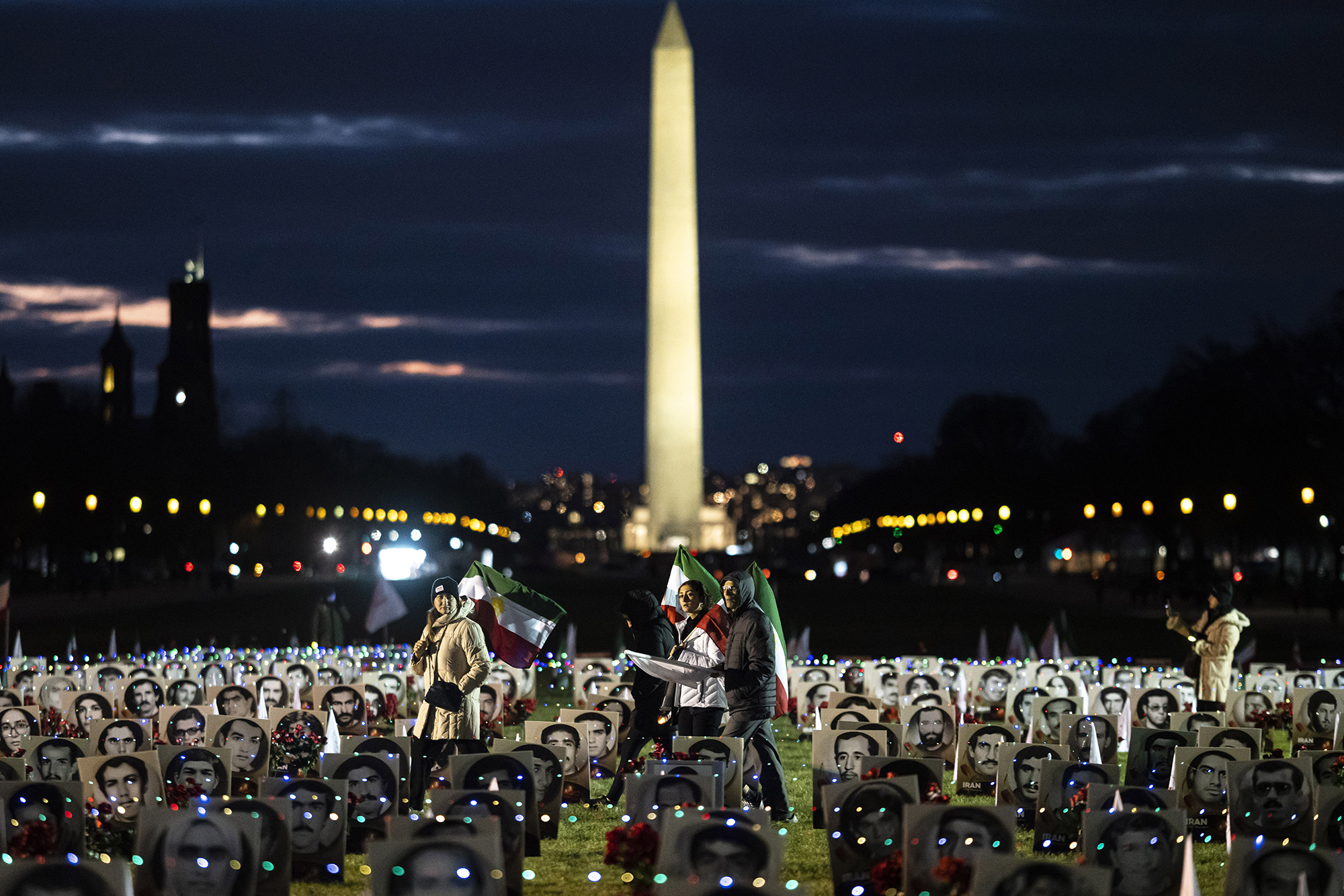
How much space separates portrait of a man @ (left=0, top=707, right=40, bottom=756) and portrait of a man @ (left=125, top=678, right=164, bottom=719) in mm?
2310

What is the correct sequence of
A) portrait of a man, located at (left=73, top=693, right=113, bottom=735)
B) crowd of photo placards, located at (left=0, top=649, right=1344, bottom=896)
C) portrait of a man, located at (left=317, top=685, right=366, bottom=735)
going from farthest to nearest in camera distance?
1. portrait of a man, located at (left=317, top=685, right=366, bottom=735)
2. portrait of a man, located at (left=73, top=693, right=113, bottom=735)
3. crowd of photo placards, located at (left=0, top=649, right=1344, bottom=896)

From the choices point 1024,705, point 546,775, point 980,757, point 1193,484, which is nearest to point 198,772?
point 546,775

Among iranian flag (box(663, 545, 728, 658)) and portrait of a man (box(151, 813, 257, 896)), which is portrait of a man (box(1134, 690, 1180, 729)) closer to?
iranian flag (box(663, 545, 728, 658))

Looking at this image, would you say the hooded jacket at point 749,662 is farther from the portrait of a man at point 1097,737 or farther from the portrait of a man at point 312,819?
the portrait of a man at point 1097,737

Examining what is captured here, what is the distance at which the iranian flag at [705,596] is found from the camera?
40.2ft

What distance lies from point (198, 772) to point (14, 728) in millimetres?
Result: 3691

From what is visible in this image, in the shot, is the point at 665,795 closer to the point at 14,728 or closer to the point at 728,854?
the point at 728,854

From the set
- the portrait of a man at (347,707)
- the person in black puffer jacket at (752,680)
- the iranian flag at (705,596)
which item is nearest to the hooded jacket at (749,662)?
the person in black puffer jacket at (752,680)

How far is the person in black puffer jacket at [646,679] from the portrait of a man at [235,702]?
14.4 ft

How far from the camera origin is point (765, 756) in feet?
38.1

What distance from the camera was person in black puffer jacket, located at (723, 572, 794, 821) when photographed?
1149 cm

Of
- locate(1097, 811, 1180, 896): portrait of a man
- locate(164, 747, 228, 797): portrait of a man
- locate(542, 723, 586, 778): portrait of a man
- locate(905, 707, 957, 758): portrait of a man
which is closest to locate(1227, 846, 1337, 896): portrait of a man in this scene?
locate(1097, 811, 1180, 896): portrait of a man

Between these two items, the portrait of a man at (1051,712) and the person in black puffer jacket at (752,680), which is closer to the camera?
the person in black puffer jacket at (752,680)

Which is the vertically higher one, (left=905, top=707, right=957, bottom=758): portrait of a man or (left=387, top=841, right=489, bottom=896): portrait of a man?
(left=905, top=707, right=957, bottom=758): portrait of a man
